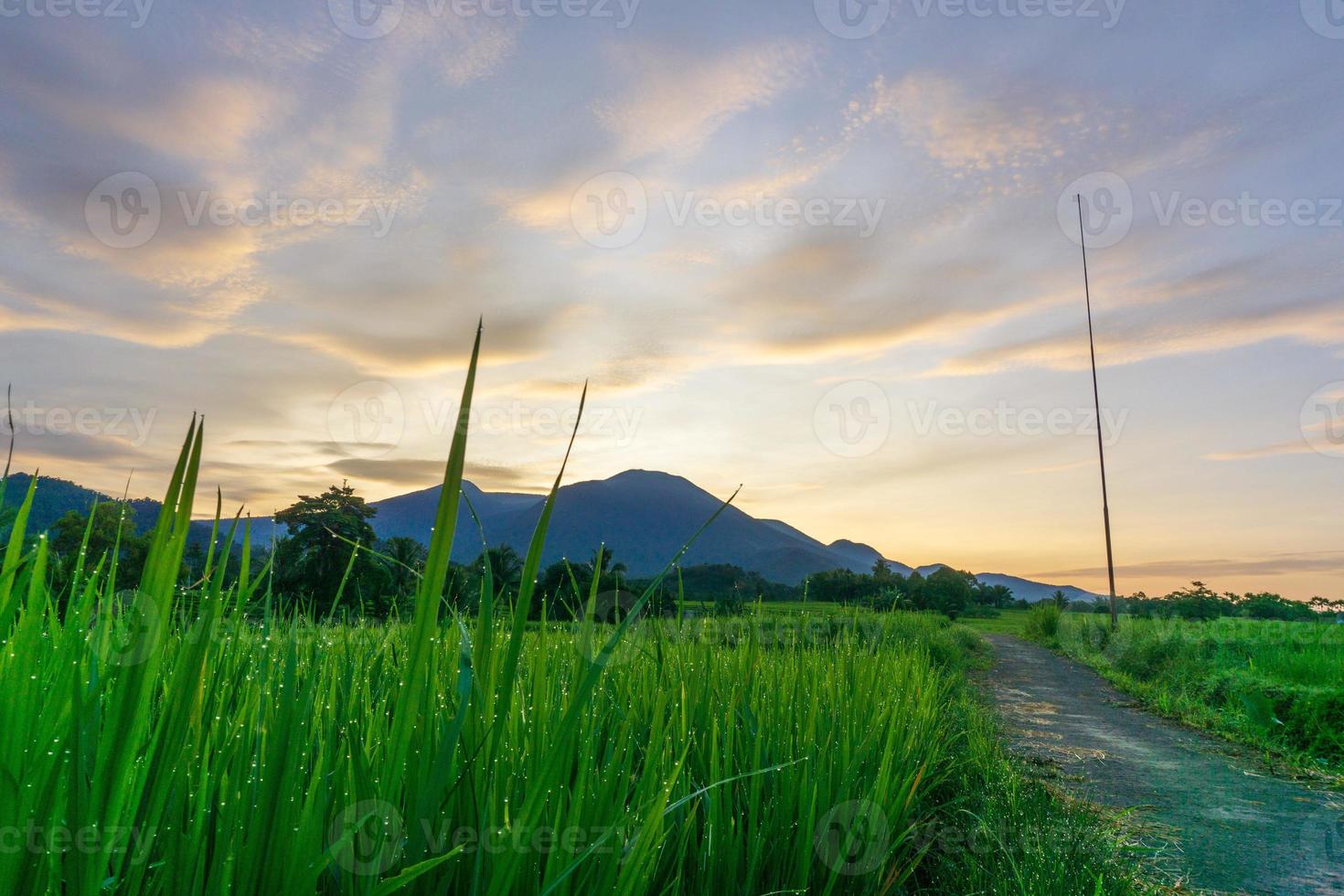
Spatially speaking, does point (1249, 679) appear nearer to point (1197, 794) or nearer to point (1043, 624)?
point (1197, 794)

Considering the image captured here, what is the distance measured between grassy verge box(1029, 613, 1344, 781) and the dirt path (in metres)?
0.38

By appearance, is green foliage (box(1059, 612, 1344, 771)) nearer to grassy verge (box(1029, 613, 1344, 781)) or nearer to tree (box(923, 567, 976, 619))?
grassy verge (box(1029, 613, 1344, 781))

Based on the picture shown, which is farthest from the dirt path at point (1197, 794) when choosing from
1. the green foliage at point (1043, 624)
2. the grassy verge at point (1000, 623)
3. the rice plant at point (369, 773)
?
the grassy verge at point (1000, 623)

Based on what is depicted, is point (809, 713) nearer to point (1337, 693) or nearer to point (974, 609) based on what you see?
point (1337, 693)

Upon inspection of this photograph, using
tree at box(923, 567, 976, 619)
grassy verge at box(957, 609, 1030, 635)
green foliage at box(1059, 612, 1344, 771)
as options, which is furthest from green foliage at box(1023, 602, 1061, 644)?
green foliage at box(1059, 612, 1344, 771)

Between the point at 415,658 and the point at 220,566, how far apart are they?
238 millimetres

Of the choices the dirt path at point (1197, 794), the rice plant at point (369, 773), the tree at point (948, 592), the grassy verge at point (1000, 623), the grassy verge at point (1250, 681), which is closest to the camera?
the rice plant at point (369, 773)

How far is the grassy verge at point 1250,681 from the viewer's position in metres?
7.04

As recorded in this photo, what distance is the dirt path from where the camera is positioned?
3809 millimetres

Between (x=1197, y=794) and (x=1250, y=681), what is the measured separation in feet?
13.3

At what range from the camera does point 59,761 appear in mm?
975

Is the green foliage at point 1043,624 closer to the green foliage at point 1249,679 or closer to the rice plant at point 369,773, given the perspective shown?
the green foliage at point 1249,679

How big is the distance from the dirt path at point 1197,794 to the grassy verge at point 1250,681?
385 millimetres

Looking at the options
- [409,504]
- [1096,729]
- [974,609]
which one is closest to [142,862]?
[1096,729]
